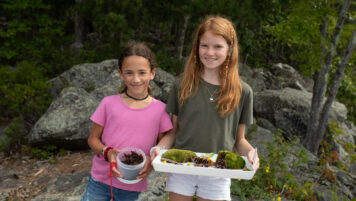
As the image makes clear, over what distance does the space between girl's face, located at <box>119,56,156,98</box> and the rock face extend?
6.15 feet

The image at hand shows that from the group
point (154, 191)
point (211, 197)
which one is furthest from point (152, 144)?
point (154, 191)

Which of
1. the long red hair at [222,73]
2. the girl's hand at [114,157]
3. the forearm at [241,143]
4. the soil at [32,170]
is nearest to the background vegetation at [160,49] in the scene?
the soil at [32,170]

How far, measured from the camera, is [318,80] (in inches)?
292

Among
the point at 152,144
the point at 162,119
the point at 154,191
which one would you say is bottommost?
the point at 154,191

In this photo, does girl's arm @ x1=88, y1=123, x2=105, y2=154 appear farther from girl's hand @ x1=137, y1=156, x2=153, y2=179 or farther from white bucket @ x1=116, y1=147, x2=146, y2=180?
girl's hand @ x1=137, y1=156, x2=153, y2=179

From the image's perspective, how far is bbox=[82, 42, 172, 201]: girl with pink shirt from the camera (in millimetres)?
2041

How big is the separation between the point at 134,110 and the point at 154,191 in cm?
185

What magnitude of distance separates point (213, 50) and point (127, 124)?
795mm

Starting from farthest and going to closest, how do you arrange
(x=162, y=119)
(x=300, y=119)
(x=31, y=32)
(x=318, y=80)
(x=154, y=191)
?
(x=31, y=32) → (x=300, y=119) → (x=318, y=80) → (x=154, y=191) → (x=162, y=119)

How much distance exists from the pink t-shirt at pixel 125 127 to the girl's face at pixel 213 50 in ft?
1.62

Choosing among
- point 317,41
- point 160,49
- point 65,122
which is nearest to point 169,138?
point 65,122

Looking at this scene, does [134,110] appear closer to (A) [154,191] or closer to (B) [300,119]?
(A) [154,191]

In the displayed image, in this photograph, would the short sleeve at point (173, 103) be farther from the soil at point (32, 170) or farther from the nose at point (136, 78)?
the soil at point (32, 170)

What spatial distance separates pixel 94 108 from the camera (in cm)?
559
